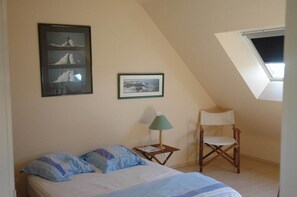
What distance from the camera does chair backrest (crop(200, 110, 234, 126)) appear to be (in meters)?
4.68

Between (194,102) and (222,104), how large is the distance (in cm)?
54

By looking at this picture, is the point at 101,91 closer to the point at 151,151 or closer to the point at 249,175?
the point at 151,151

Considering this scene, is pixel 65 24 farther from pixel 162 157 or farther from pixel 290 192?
pixel 290 192

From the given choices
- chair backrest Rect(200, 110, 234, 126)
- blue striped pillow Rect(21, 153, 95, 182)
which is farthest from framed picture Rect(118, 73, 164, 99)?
blue striped pillow Rect(21, 153, 95, 182)

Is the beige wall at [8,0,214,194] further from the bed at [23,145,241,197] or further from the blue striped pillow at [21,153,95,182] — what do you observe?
the bed at [23,145,241,197]

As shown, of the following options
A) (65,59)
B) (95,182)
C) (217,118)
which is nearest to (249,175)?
(217,118)

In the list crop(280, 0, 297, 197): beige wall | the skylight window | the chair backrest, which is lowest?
the chair backrest

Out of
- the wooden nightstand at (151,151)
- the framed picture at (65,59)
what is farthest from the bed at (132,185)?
the framed picture at (65,59)

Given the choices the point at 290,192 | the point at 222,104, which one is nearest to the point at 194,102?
the point at 222,104

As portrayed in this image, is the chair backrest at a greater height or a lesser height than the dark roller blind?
lesser

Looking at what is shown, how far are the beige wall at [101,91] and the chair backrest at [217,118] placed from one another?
0.14m

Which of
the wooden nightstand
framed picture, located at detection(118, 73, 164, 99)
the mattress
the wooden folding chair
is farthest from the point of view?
the wooden folding chair

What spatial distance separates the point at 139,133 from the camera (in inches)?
163

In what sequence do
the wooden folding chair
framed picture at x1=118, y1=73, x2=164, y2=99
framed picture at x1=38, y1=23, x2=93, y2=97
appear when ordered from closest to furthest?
1. framed picture at x1=38, y1=23, x2=93, y2=97
2. framed picture at x1=118, y1=73, x2=164, y2=99
3. the wooden folding chair
